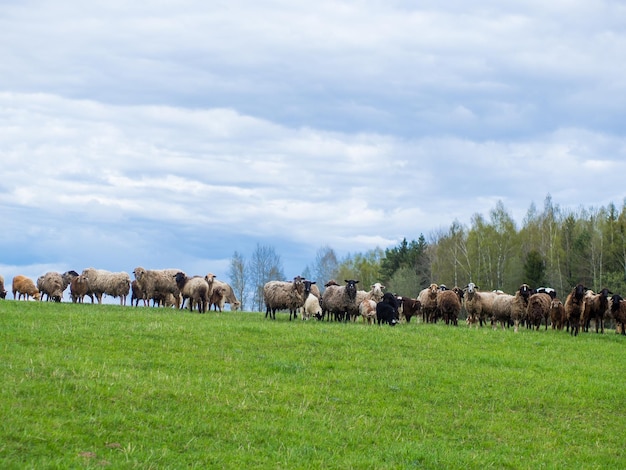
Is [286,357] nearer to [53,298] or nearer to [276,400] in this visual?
[276,400]

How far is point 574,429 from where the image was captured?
17797 mm

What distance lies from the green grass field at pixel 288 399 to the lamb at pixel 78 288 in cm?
1666

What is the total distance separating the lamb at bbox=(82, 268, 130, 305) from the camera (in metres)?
44.3

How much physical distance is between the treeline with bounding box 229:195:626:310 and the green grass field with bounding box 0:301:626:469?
53.7 m

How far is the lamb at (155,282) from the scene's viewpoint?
143 ft

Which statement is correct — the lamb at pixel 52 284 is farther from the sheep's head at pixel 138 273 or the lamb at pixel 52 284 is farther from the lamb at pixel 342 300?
the lamb at pixel 342 300

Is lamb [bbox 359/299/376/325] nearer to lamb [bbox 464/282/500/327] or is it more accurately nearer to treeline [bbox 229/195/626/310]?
lamb [bbox 464/282/500/327]

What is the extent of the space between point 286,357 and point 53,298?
1095 inches

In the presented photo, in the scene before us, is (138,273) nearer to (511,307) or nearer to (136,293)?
(136,293)

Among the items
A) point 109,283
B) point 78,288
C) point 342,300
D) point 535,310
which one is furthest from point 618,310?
point 78,288

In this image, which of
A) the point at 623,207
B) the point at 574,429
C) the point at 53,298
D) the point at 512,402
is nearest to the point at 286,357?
the point at 512,402

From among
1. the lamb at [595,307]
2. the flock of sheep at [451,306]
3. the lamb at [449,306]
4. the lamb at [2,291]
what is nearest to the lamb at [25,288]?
the lamb at [2,291]

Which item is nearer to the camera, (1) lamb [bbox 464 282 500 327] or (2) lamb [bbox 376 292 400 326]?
(2) lamb [bbox 376 292 400 326]

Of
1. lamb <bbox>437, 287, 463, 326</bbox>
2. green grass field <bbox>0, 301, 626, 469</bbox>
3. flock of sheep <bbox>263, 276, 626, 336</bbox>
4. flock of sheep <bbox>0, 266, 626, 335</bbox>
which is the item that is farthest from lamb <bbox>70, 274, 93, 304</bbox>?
lamb <bbox>437, 287, 463, 326</bbox>
